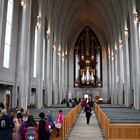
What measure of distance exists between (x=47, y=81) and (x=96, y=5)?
688 inches

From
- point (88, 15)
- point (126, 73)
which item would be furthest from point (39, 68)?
point (88, 15)

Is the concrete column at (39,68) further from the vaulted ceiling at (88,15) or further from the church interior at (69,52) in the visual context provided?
the vaulted ceiling at (88,15)

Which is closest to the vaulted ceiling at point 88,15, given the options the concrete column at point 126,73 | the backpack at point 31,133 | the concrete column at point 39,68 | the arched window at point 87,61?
the arched window at point 87,61

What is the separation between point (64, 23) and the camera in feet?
120

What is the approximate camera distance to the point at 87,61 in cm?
4200

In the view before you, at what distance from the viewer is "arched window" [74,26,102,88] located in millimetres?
41406

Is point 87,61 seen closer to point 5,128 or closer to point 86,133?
point 86,133

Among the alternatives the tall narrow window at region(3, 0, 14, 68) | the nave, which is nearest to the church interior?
the tall narrow window at region(3, 0, 14, 68)

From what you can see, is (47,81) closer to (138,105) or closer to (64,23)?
(138,105)

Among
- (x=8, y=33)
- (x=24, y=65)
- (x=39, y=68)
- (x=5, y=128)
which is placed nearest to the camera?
(x=5, y=128)

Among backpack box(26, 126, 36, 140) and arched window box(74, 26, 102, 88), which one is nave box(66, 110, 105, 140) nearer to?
backpack box(26, 126, 36, 140)

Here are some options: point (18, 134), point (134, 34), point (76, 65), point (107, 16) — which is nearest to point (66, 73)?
point (76, 65)

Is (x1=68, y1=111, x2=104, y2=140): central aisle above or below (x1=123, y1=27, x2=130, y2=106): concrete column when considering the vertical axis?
below

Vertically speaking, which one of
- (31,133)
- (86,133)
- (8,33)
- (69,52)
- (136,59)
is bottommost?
(86,133)
